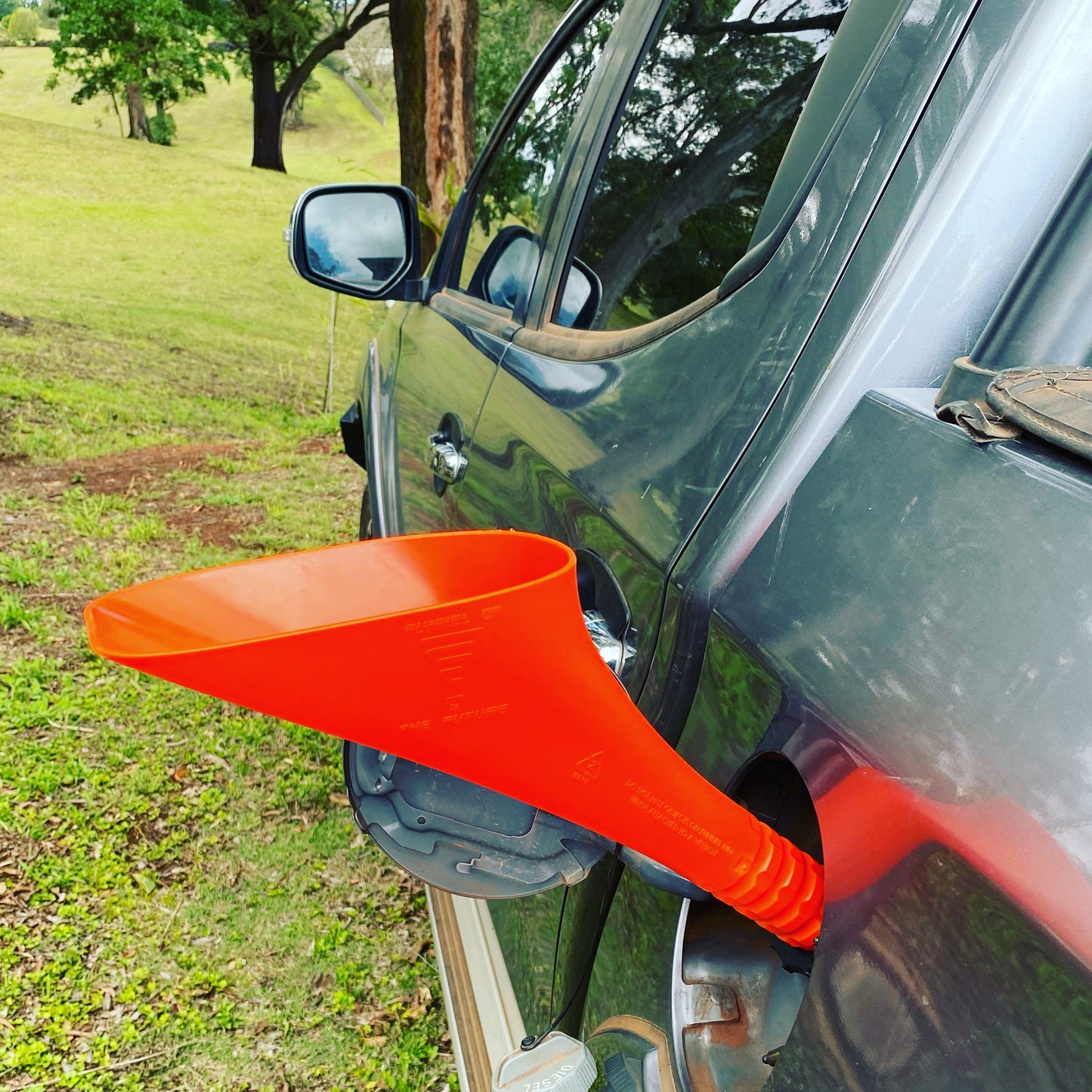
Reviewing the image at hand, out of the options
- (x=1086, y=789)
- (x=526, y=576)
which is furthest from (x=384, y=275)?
(x=1086, y=789)

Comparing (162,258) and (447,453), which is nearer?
(447,453)

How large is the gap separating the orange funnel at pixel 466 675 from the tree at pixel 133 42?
62.5 ft

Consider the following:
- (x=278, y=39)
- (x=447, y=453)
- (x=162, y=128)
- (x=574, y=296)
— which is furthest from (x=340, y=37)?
(x=574, y=296)

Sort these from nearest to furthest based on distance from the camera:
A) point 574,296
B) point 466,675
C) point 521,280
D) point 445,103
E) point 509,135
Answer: point 466,675 → point 574,296 → point 521,280 → point 509,135 → point 445,103

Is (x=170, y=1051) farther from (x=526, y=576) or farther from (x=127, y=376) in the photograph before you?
(x=127, y=376)

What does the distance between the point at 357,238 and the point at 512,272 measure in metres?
0.77

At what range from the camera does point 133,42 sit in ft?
63.0

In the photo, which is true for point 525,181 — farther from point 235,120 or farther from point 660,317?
point 235,120

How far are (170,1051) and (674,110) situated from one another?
7.37ft

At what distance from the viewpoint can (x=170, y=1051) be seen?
230 cm

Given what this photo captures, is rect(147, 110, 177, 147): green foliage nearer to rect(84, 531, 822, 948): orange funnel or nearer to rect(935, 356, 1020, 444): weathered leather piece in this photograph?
rect(84, 531, 822, 948): orange funnel

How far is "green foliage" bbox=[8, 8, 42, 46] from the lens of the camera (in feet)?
90.1

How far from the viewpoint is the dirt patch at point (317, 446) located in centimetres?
745

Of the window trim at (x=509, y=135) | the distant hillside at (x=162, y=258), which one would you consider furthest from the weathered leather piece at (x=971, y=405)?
the distant hillside at (x=162, y=258)
